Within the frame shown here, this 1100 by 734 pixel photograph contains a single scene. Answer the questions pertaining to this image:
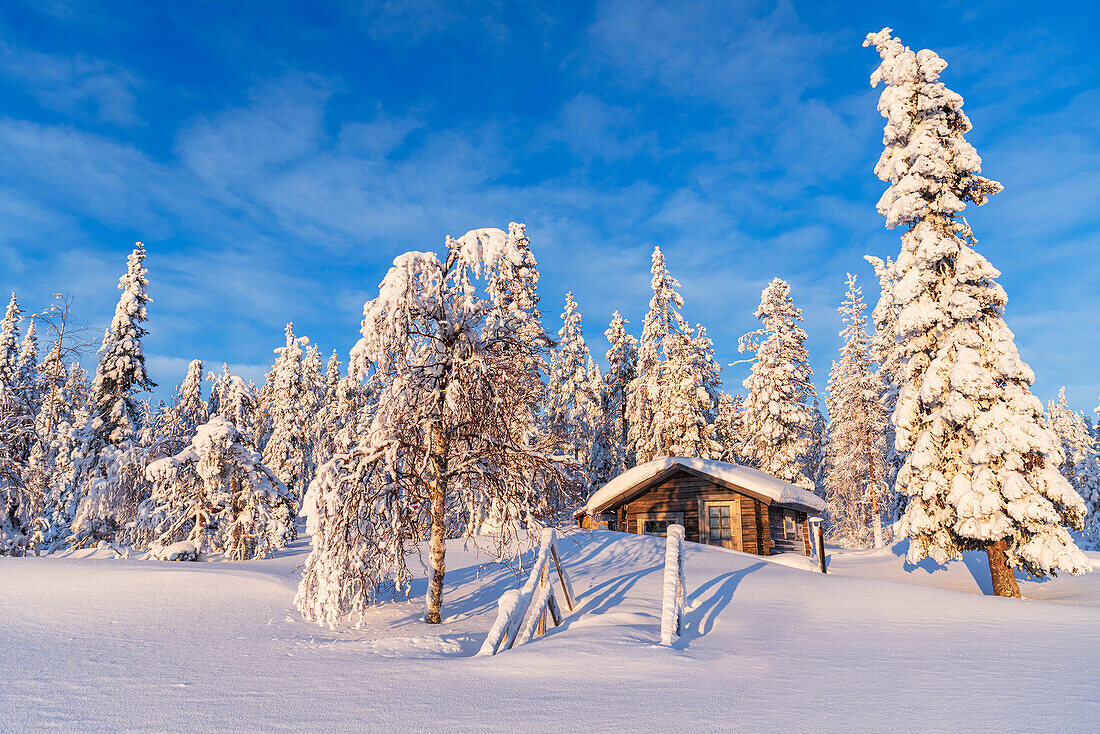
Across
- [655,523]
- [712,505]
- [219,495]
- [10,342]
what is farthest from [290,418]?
[712,505]

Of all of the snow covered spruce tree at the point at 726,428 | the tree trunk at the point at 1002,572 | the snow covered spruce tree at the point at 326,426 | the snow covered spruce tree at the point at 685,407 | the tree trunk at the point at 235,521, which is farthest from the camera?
the snow covered spruce tree at the point at 326,426

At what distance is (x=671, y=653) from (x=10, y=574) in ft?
35.8

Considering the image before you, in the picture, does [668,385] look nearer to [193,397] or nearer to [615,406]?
[615,406]

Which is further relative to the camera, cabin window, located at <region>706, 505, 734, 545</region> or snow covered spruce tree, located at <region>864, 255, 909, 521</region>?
snow covered spruce tree, located at <region>864, 255, 909, 521</region>

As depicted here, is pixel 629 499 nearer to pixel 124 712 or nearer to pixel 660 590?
pixel 660 590

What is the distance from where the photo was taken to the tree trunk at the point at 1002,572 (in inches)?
596

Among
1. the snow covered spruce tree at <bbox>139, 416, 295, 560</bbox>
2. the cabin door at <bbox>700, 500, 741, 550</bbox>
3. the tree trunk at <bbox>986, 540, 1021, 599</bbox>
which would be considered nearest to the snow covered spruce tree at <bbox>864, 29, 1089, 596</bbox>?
the tree trunk at <bbox>986, 540, 1021, 599</bbox>

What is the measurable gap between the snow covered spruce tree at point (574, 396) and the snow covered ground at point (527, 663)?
26841mm

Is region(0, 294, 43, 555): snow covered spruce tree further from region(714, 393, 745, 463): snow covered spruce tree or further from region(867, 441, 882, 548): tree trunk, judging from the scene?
region(867, 441, 882, 548): tree trunk

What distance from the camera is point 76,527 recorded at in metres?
23.3

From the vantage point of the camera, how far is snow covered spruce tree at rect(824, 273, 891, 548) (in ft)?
131

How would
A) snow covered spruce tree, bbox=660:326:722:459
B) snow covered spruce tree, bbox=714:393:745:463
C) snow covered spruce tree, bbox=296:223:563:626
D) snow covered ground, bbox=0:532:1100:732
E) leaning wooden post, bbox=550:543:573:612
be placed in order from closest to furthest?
snow covered ground, bbox=0:532:1100:732 → snow covered spruce tree, bbox=296:223:563:626 → leaning wooden post, bbox=550:543:573:612 → snow covered spruce tree, bbox=660:326:722:459 → snow covered spruce tree, bbox=714:393:745:463

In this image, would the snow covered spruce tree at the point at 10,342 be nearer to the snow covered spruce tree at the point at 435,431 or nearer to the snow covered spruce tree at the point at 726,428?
the snow covered spruce tree at the point at 435,431


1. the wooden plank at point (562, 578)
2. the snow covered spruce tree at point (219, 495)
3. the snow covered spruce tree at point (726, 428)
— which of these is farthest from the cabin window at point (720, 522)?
the snow covered spruce tree at point (219, 495)
